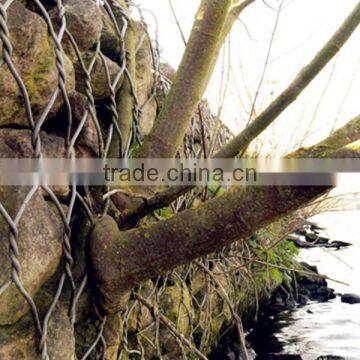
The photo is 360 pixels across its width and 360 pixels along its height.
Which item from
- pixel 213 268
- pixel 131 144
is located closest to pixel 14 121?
pixel 131 144

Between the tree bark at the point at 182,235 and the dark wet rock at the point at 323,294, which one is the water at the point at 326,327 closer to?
the dark wet rock at the point at 323,294

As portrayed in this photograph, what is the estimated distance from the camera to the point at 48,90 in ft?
3.96

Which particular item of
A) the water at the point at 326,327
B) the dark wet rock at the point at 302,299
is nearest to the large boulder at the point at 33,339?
the water at the point at 326,327

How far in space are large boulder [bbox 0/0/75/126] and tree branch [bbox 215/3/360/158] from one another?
564 millimetres

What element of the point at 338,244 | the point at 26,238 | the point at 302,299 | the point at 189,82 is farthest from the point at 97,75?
the point at 338,244

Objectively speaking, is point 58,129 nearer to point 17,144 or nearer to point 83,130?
point 83,130

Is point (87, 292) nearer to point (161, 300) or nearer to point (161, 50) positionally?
point (161, 300)

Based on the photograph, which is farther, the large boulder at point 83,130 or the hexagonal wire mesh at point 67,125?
the large boulder at point 83,130

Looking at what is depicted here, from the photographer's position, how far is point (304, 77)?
3.88 ft

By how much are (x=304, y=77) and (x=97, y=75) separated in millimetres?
683

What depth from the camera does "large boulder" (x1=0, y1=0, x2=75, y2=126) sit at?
1099 mm

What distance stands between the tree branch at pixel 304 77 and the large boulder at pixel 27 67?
1.85 feet

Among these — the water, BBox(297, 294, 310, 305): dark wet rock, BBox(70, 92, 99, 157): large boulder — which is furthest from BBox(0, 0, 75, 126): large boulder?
BBox(297, 294, 310, 305): dark wet rock

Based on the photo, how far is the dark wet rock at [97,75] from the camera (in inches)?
56.3
